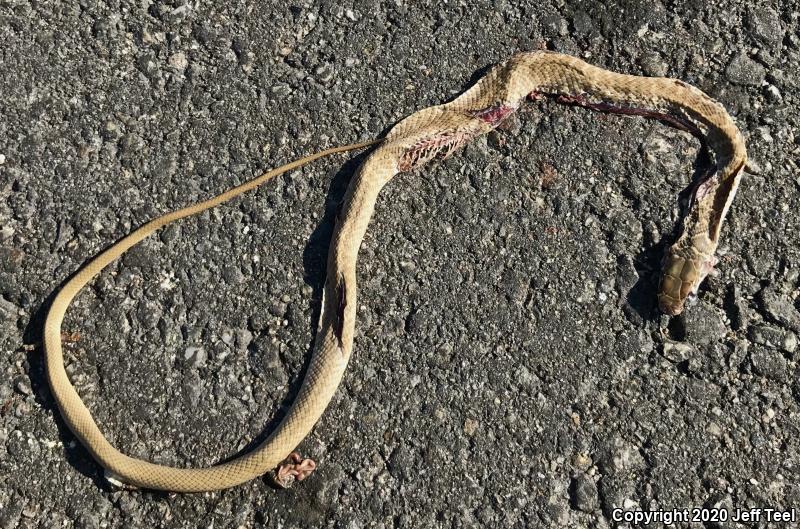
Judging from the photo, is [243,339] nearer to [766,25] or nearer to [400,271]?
[400,271]

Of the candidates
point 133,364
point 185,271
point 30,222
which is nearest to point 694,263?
point 185,271

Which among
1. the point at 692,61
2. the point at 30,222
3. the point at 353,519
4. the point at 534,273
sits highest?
the point at 692,61

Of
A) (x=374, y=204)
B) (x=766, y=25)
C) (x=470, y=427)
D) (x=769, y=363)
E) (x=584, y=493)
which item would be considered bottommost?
(x=584, y=493)

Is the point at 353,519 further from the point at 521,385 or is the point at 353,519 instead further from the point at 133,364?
the point at 133,364

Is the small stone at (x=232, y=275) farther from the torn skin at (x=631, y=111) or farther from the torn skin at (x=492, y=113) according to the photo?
the torn skin at (x=631, y=111)

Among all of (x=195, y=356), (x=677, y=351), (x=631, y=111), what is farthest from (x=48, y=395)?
(x=631, y=111)

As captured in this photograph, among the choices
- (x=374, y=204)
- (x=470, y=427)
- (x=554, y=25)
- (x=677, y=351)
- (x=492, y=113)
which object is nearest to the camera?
(x=470, y=427)
